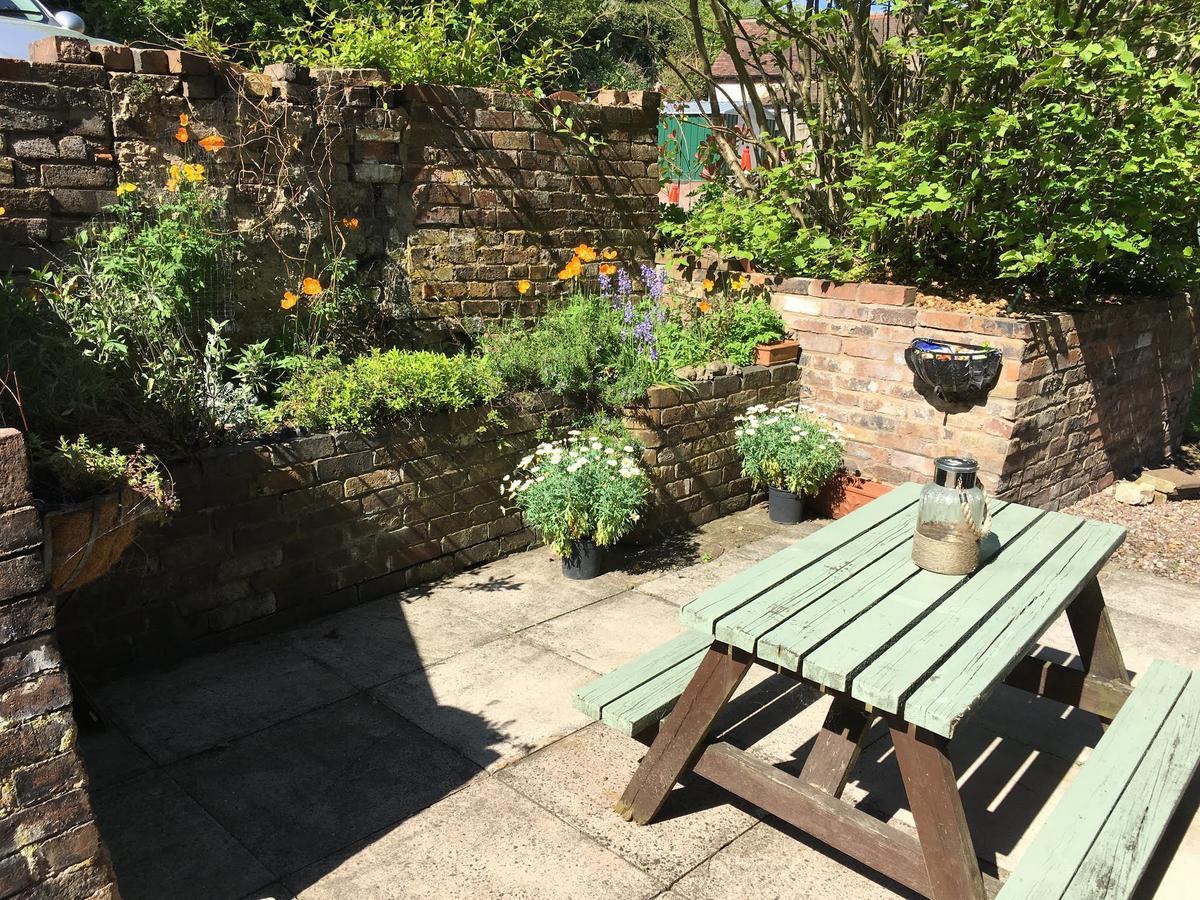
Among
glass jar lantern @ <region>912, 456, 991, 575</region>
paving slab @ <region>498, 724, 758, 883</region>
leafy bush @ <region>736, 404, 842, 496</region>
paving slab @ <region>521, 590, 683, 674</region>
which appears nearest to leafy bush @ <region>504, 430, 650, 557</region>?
paving slab @ <region>521, 590, 683, 674</region>

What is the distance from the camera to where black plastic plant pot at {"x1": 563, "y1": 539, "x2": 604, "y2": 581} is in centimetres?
461

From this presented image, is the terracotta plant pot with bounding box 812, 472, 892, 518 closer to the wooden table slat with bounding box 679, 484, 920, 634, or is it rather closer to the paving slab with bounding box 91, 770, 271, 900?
the wooden table slat with bounding box 679, 484, 920, 634

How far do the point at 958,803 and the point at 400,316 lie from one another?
3768 millimetres

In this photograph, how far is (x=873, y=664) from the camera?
2297 millimetres

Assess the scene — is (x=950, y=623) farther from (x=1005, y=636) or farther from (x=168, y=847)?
(x=168, y=847)

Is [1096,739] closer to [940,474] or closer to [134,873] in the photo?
[940,474]

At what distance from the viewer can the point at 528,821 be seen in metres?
2.84

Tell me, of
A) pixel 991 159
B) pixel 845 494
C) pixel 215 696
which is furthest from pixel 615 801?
pixel 991 159

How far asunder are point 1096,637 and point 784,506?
2.31 metres

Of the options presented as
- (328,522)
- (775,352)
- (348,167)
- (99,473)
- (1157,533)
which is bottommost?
(1157,533)

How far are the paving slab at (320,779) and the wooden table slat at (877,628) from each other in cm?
135

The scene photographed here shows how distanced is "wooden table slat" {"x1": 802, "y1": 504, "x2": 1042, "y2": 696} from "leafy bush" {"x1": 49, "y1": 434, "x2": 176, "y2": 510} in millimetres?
1958

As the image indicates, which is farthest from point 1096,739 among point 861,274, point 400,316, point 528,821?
point 400,316

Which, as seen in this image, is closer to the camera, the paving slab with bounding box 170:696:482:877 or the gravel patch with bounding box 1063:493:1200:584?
the paving slab with bounding box 170:696:482:877
